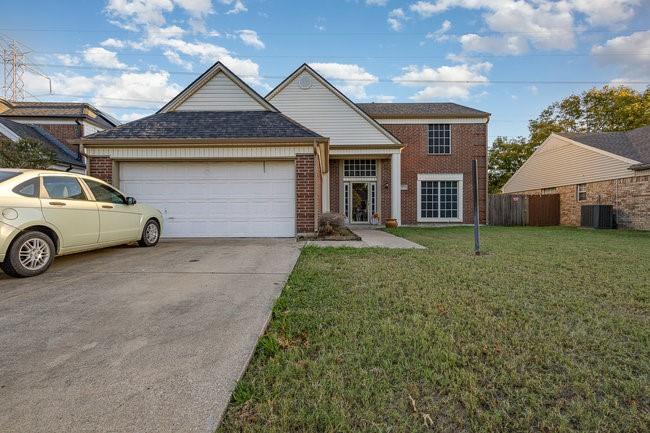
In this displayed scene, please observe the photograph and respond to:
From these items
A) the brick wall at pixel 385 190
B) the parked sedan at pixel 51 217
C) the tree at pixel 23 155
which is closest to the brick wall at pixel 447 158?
the brick wall at pixel 385 190

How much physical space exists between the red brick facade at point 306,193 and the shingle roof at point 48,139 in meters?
12.9

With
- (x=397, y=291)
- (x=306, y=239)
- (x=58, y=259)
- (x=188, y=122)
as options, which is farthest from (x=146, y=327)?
(x=188, y=122)

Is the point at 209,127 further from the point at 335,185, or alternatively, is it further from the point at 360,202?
the point at 360,202

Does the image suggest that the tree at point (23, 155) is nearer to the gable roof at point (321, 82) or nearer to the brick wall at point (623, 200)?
the gable roof at point (321, 82)

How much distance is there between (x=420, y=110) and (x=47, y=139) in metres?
19.8

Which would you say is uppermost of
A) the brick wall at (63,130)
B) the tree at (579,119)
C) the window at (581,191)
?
the tree at (579,119)

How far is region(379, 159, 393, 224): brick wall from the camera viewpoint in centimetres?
1576

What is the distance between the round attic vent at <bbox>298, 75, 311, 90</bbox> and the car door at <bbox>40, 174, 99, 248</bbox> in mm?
11222

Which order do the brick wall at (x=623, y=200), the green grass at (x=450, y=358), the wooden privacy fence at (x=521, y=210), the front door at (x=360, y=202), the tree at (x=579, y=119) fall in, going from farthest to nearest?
the tree at (x=579, y=119)
the wooden privacy fence at (x=521, y=210)
the front door at (x=360, y=202)
the brick wall at (x=623, y=200)
the green grass at (x=450, y=358)

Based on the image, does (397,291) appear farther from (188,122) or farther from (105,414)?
(188,122)

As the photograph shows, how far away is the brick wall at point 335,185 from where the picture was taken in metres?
15.9

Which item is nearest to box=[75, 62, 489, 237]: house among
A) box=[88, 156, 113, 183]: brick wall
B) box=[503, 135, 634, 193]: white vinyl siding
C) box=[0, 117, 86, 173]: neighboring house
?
box=[88, 156, 113, 183]: brick wall

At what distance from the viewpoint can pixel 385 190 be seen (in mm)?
15797

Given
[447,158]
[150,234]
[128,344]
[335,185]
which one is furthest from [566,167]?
[128,344]
